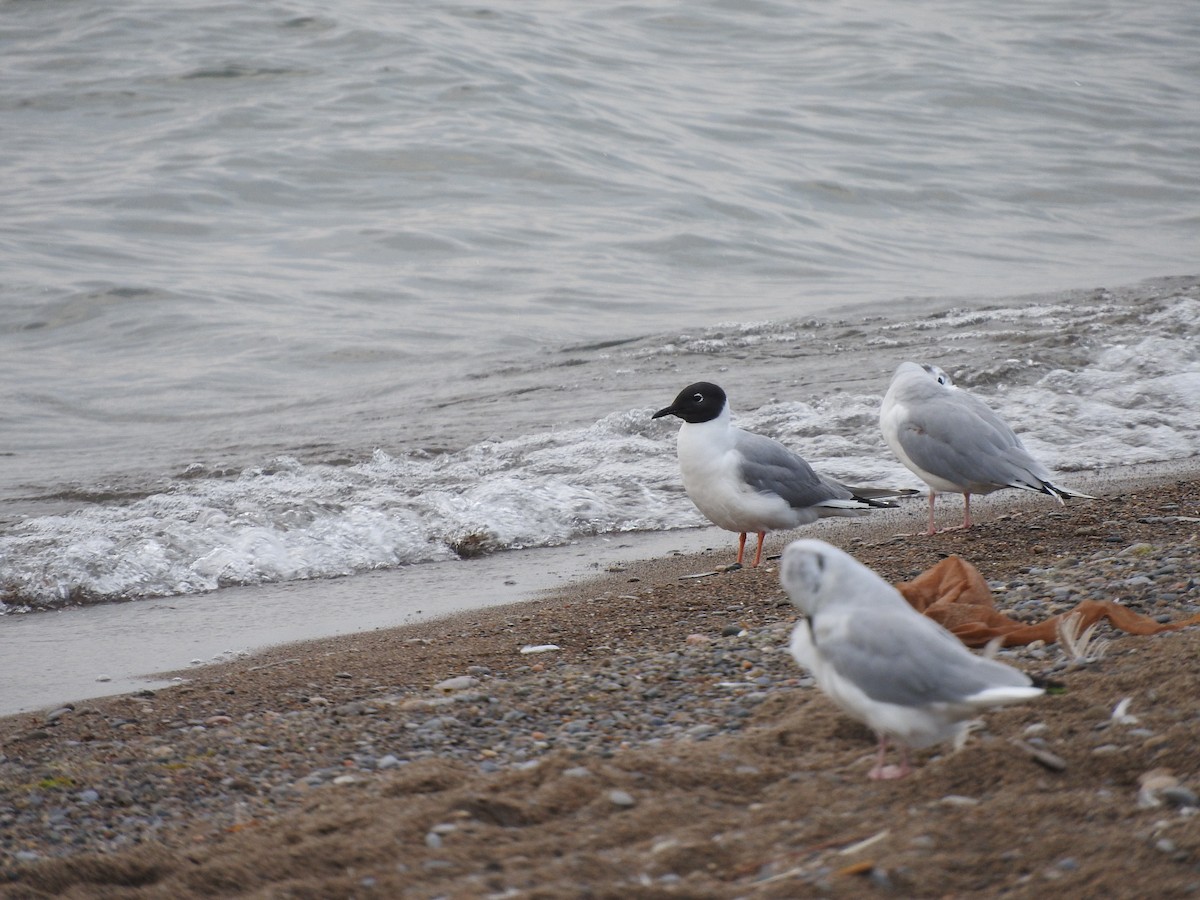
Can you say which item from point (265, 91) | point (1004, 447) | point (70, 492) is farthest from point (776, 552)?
point (265, 91)

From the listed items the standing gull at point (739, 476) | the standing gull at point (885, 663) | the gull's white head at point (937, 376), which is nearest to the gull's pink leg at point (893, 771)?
the standing gull at point (885, 663)

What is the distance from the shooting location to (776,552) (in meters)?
7.29

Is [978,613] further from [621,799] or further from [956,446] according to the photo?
[956,446]

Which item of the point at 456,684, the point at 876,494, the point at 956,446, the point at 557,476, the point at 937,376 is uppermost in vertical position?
the point at 937,376

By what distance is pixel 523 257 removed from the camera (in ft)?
51.1

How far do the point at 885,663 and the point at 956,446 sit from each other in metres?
4.03

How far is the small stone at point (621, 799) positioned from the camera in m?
3.04

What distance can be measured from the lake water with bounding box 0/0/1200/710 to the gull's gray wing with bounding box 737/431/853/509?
139cm

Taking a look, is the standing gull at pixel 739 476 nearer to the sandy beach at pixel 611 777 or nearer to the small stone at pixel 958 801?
the sandy beach at pixel 611 777

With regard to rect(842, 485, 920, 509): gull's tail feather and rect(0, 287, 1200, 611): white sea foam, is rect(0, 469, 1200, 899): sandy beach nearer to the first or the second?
rect(842, 485, 920, 509): gull's tail feather

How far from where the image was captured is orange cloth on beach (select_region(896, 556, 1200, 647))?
13.4 feet

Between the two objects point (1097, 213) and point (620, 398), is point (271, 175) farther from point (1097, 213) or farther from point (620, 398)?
point (1097, 213)

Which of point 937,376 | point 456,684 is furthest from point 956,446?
point 456,684

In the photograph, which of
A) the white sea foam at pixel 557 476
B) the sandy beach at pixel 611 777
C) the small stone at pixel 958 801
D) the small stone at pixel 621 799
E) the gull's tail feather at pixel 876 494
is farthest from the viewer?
the white sea foam at pixel 557 476
